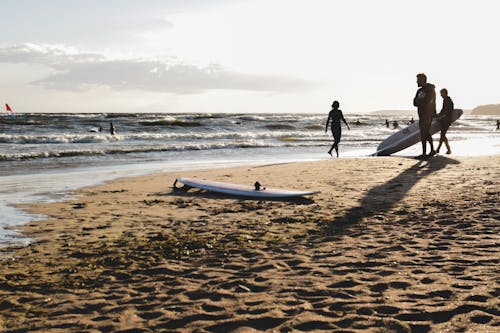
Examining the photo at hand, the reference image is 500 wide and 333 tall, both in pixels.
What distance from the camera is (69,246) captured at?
16.8 feet

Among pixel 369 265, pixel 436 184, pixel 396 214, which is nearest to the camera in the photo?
pixel 369 265

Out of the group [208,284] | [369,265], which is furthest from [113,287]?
[369,265]

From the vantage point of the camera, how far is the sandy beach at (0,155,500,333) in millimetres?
3166

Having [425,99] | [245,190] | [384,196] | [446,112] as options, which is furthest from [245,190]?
[446,112]

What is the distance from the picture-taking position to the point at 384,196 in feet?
25.4

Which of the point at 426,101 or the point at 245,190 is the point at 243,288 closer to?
the point at 245,190

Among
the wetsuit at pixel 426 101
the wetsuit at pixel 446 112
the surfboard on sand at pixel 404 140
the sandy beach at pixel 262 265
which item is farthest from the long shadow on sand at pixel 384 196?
the surfboard on sand at pixel 404 140

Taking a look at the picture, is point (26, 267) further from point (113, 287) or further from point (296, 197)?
point (296, 197)

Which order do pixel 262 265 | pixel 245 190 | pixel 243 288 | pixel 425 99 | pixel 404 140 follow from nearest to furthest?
pixel 243 288
pixel 262 265
pixel 245 190
pixel 425 99
pixel 404 140

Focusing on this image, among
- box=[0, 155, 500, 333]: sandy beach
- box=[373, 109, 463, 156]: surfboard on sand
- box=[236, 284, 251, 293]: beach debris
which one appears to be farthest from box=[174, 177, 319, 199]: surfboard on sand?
box=[373, 109, 463, 156]: surfboard on sand

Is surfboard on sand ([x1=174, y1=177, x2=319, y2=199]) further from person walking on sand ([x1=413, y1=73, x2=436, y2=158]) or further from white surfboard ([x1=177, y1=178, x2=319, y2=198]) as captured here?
person walking on sand ([x1=413, y1=73, x2=436, y2=158])

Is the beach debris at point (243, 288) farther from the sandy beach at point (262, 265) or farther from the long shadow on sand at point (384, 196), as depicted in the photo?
the long shadow on sand at point (384, 196)

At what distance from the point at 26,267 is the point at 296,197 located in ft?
14.4

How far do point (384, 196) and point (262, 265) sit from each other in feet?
13.3
